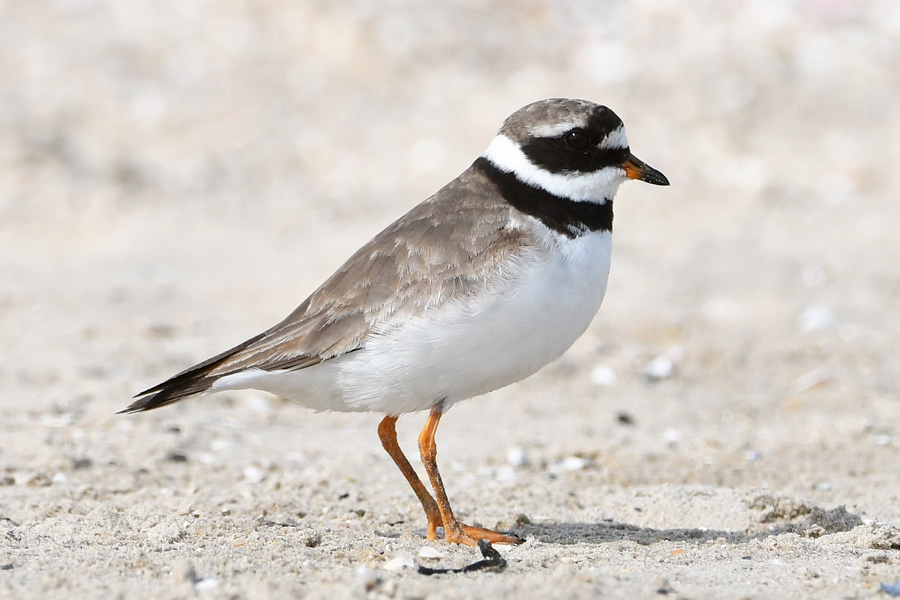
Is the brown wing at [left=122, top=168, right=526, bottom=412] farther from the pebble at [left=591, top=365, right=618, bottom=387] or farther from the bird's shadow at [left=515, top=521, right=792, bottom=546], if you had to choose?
the pebble at [left=591, top=365, right=618, bottom=387]

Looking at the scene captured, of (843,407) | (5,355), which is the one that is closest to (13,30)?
(5,355)

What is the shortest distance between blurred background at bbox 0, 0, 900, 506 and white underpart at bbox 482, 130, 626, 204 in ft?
7.08

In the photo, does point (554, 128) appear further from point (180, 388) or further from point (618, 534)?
point (180, 388)

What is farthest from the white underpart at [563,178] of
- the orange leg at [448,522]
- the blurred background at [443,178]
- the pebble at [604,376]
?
the pebble at [604,376]

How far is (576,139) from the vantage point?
488 cm

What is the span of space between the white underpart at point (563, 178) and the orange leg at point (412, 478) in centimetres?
123

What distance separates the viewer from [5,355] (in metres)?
7.74

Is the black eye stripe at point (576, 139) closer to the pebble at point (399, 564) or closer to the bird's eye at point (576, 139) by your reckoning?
the bird's eye at point (576, 139)

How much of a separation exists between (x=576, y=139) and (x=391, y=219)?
6.14m

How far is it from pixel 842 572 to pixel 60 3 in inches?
→ 497

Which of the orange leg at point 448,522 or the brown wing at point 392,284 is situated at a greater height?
the brown wing at point 392,284

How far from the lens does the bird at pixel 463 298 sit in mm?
4438

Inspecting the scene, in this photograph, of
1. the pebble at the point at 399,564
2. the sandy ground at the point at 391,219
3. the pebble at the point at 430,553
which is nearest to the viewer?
the pebble at the point at 399,564

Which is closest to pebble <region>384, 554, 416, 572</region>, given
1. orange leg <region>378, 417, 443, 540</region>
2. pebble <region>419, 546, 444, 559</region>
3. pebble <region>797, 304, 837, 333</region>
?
pebble <region>419, 546, 444, 559</region>
